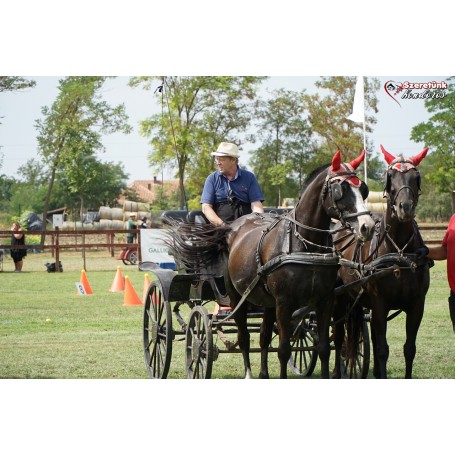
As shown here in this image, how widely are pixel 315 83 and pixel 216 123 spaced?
2999 millimetres

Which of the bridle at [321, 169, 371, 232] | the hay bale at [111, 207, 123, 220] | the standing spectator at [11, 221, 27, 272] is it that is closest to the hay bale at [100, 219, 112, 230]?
the hay bale at [111, 207, 123, 220]

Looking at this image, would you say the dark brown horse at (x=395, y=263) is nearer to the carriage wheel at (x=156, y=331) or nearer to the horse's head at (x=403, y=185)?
the horse's head at (x=403, y=185)

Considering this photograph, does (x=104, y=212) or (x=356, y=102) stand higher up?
(x=356, y=102)

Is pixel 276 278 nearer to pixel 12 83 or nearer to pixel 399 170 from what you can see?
pixel 399 170

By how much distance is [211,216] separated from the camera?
645 cm

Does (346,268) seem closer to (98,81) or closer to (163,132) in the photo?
(163,132)

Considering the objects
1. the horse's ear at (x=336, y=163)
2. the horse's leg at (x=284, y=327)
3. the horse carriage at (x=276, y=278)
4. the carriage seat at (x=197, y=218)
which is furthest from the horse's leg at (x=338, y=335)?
the horse's ear at (x=336, y=163)

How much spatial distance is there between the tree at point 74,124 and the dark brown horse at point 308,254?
60.2ft

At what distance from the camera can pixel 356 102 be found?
67.2 feet

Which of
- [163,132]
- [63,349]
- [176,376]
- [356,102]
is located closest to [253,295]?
[176,376]

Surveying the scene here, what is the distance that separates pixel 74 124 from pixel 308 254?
1911 centimetres

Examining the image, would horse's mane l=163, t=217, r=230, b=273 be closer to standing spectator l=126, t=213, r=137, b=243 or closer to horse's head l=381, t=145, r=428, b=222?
horse's head l=381, t=145, r=428, b=222

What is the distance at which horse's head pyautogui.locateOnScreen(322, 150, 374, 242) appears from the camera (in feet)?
15.9

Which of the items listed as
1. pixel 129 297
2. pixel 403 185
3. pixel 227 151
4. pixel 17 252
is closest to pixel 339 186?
pixel 403 185
